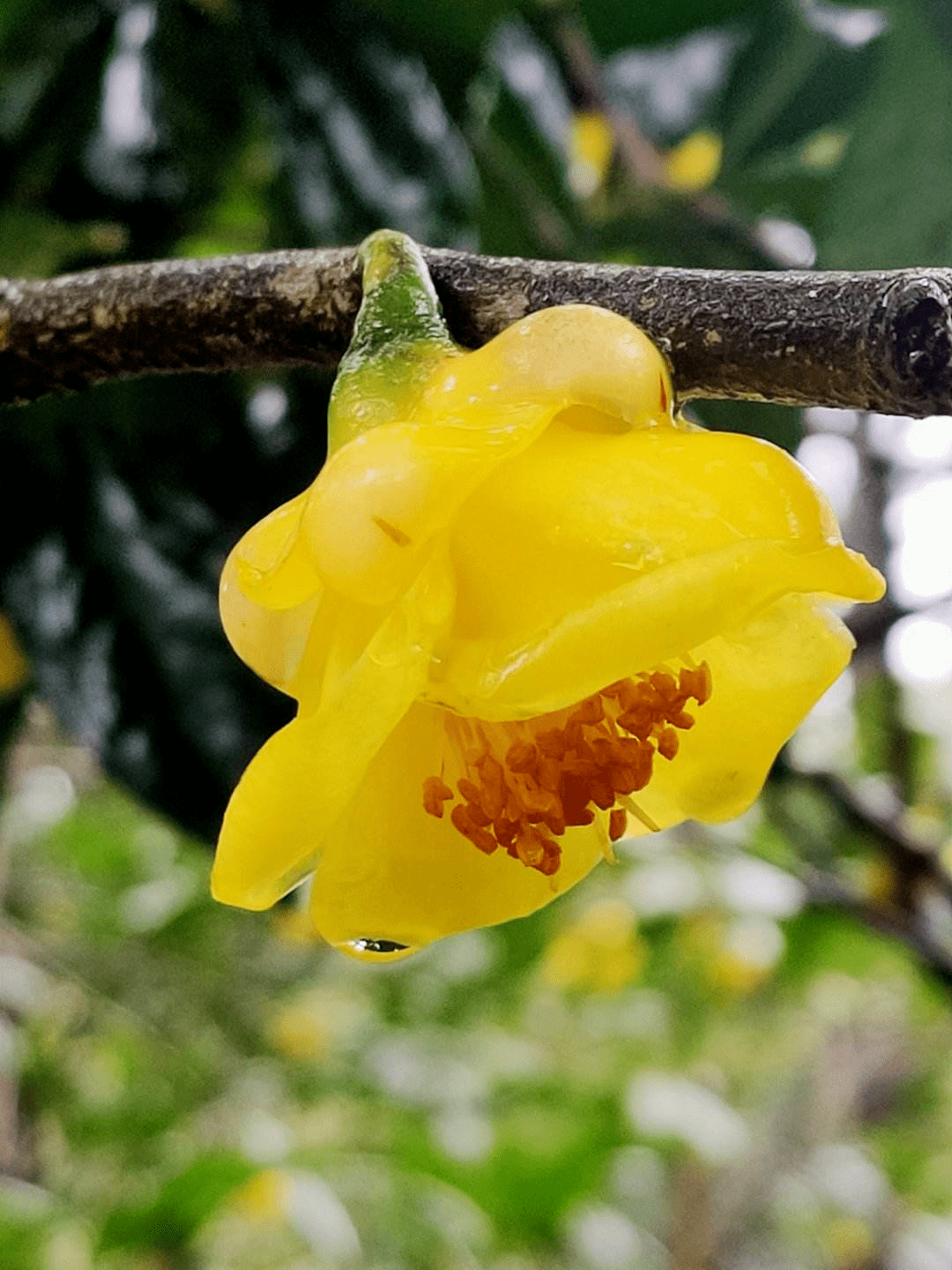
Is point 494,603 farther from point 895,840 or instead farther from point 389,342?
point 895,840

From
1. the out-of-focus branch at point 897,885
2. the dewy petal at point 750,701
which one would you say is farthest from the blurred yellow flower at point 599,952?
the dewy petal at point 750,701

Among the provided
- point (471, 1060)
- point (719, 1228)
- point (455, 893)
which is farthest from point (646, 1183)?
point (455, 893)

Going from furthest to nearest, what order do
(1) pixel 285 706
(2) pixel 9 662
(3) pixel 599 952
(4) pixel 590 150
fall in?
(3) pixel 599 952
(4) pixel 590 150
(2) pixel 9 662
(1) pixel 285 706

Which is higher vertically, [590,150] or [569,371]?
[569,371]

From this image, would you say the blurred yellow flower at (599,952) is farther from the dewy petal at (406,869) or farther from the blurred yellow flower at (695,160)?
the dewy petal at (406,869)

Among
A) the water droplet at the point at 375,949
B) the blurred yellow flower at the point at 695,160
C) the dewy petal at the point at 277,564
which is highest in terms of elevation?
the dewy petal at the point at 277,564

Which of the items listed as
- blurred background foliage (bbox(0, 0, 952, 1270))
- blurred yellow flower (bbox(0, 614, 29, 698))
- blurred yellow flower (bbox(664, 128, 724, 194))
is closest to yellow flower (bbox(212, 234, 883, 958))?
blurred background foliage (bbox(0, 0, 952, 1270))

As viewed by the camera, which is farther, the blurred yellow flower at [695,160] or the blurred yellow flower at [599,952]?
the blurred yellow flower at [599,952]

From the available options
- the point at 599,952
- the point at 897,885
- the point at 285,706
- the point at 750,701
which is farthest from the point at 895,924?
the point at 599,952
